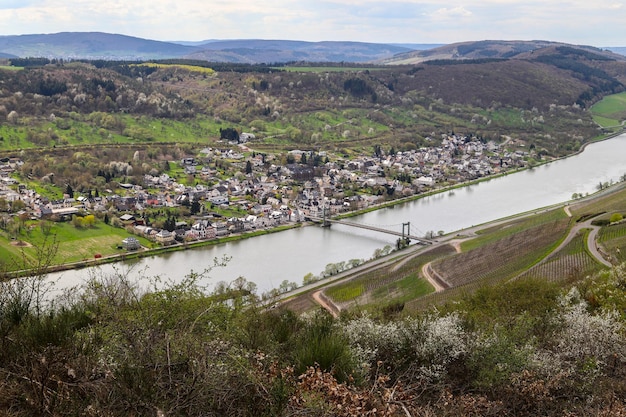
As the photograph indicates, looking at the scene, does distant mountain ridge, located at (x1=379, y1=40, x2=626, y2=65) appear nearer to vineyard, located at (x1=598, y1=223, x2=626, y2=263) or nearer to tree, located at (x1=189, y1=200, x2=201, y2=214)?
tree, located at (x1=189, y1=200, x2=201, y2=214)

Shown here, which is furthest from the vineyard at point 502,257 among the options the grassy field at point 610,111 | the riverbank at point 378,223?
the grassy field at point 610,111

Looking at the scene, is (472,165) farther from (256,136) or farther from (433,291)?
(433,291)

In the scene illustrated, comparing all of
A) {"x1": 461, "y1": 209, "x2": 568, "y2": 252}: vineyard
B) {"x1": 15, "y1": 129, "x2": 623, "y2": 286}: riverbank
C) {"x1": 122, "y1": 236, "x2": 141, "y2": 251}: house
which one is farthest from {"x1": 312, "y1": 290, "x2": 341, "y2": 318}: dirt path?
{"x1": 122, "y1": 236, "x2": 141, "y2": 251}: house

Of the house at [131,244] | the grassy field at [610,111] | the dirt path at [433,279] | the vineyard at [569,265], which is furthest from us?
the grassy field at [610,111]

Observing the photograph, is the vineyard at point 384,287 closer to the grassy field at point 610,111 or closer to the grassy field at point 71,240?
the grassy field at point 71,240

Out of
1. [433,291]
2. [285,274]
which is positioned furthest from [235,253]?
[433,291]

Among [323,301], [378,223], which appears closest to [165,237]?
[323,301]

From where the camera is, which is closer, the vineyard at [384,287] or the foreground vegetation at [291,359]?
the foreground vegetation at [291,359]
